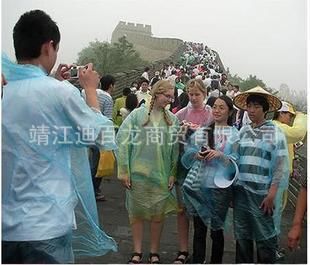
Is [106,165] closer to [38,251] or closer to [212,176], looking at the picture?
[212,176]

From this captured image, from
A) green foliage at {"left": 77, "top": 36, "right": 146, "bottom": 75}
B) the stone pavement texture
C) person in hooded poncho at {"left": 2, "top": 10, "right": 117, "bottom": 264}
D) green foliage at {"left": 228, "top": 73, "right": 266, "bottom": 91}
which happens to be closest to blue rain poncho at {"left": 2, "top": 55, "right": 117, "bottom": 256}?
person in hooded poncho at {"left": 2, "top": 10, "right": 117, "bottom": 264}

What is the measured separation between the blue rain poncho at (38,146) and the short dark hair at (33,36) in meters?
0.06

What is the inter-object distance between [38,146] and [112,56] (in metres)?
0.73

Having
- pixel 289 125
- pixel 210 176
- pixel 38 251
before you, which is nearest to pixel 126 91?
pixel 210 176

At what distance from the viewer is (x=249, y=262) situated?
6.89 ft

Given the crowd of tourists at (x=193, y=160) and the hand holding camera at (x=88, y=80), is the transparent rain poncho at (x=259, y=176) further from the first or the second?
the hand holding camera at (x=88, y=80)

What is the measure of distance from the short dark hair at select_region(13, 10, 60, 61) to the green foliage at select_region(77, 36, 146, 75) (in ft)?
1.66

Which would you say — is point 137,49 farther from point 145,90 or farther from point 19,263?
point 19,263

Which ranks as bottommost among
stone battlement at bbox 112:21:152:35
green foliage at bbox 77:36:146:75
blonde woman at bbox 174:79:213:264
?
blonde woman at bbox 174:79:213:264

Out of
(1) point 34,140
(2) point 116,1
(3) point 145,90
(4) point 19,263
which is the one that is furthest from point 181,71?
(4) point 19,263

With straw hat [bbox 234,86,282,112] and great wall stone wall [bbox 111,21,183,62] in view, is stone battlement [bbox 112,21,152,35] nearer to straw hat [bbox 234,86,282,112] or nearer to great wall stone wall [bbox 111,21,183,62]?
great wall stone wall [bbox 111,21,183,62]

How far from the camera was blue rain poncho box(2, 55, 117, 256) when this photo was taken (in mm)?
1424

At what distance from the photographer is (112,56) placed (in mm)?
2053

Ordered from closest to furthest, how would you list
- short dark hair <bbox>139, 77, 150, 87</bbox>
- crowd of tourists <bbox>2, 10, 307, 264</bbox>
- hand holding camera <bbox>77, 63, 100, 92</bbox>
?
1. hand holding camera <bbox>77, 63, 100, 92</bbox>
2. crowd of tourists <bbox>2, 10, 307, 264</bbox>
3. short dark hair <bbox>139, 77, 150, 87</bbox>
